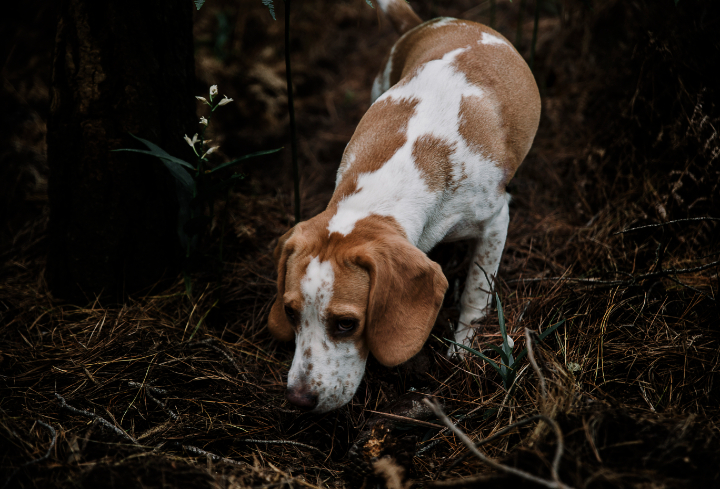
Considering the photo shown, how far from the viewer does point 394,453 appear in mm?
1765

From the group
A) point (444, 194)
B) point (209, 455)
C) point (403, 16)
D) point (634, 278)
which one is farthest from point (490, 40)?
point (209, 455)

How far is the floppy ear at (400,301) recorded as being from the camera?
1.88 m

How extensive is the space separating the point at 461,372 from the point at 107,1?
255cm

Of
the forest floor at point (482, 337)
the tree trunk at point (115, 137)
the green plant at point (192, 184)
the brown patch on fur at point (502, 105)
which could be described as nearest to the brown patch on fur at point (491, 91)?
the brown patch on fur at point (502, 105)

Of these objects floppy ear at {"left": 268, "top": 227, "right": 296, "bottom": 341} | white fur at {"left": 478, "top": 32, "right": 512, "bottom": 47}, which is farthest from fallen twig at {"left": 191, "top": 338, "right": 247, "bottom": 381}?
white fur at {"left": 478, "top": 32, "right": 512, "bottom": 47}

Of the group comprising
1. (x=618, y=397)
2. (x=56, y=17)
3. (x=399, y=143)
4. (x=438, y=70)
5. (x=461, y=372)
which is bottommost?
(x=461, y=372)

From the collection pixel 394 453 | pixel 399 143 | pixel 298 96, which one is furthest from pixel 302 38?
pixel 394 453

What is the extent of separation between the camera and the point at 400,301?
6.31ft

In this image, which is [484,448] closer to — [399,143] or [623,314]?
[623,314]

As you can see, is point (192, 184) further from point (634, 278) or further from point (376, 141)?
point (634, 278)

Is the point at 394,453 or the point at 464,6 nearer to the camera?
the point at 394,453

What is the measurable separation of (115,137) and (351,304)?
1.61 metres

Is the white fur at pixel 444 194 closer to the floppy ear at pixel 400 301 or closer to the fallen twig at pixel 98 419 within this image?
the floppy ear at pixel 400 301

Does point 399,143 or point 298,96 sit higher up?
point 399,143
